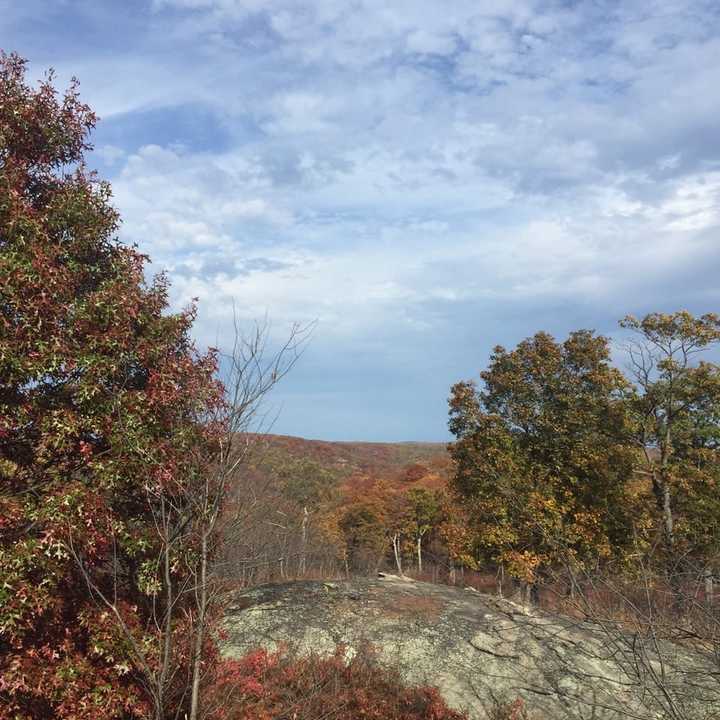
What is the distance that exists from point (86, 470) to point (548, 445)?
19.8 meters

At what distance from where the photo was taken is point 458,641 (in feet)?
40.0

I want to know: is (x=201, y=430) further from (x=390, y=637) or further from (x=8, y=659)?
(x=390, y=637)

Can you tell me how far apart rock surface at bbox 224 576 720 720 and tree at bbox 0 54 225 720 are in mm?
5387

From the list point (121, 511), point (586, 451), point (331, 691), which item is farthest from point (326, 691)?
point (586, 451)

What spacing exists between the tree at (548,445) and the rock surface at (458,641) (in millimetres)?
8930

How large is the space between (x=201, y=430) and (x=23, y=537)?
7.27ft

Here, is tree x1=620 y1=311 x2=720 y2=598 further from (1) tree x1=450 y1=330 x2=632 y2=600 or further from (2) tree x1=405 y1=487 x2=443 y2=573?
(2) tree x1=405 y1=487 x2=443 y2=573

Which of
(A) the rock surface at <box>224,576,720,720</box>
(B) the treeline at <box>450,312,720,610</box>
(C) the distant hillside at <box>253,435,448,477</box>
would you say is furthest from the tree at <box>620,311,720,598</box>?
(C) the distant hillside at <box>253,435,448,477</box>

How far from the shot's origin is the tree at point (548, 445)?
2275cm

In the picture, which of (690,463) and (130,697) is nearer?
(130,697)

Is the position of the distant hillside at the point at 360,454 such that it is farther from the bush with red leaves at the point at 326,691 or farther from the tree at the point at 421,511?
the bush with red leaves at the point at 326,691

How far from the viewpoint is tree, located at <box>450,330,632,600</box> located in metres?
22.8

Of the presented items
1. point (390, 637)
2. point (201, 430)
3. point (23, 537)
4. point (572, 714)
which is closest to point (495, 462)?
point (390, 637)

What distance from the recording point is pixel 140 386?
26.3 feet
